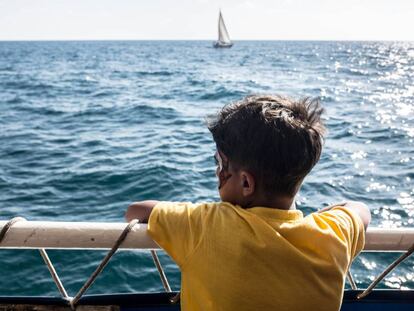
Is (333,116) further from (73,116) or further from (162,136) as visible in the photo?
(73,116)

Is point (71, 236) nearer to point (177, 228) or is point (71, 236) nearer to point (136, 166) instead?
point (177, 228)

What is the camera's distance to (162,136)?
1130 centimetres

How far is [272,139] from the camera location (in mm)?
1248

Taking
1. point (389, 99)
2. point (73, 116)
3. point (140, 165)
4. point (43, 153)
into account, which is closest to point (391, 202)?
point (140, 165)

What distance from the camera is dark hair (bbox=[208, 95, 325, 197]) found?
49.3 inches

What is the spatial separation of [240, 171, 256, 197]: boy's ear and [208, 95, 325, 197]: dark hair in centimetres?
1

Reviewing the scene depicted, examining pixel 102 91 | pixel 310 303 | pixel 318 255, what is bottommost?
pixel 102 91

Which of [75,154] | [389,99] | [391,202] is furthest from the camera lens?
[389,99]

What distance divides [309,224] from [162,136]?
10.1 metres
